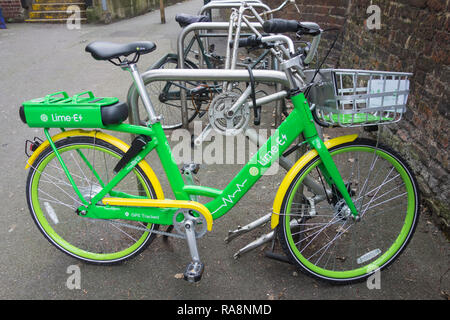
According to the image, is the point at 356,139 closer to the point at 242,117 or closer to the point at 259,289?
the point at 242,117

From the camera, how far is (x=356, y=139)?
2.11 meters

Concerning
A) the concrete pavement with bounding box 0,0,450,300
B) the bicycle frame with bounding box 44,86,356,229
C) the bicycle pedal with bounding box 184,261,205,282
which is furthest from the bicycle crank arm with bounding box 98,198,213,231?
the concrete pavement with bounding box 0,0,450,300

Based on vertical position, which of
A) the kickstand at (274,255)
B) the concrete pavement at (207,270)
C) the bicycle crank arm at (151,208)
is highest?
the bicycle crank arm at (151,208)

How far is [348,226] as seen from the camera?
2.69 metres

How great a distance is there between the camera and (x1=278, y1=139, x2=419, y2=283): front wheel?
216 cm

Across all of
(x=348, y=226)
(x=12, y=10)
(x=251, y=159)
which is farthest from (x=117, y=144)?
(x=12, y=10)

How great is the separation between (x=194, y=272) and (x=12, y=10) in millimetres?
13541

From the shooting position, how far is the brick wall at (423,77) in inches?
109

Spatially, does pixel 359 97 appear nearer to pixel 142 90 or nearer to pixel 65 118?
pixel 142 90

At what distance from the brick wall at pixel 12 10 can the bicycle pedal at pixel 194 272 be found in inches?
524

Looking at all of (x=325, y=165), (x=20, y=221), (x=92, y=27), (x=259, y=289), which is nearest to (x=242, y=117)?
(x=325, y=165)

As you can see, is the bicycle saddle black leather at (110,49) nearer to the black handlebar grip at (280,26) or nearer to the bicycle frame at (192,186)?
the bicycle frame at (192,186)

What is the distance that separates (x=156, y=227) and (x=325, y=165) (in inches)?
46.8

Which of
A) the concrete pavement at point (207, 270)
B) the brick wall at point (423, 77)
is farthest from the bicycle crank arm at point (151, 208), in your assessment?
the brick wall at point (423, 77)
